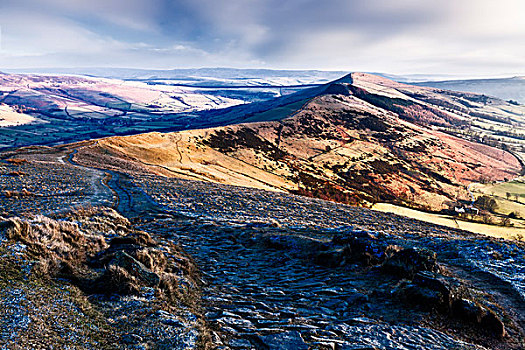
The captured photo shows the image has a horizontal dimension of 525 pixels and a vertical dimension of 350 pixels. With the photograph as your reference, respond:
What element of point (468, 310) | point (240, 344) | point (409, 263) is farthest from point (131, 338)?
point (409, 263)

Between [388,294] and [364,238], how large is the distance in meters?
4.61

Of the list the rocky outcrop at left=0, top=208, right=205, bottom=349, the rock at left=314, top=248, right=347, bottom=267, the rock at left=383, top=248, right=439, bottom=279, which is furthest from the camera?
the rock at left=314, top=248, right=347, bottom=267

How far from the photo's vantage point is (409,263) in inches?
516

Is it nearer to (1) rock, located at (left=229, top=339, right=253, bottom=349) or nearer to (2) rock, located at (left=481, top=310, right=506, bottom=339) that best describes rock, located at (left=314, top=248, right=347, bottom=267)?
(2) rock, located at (left=481, top=310, right=506, bottom=339)

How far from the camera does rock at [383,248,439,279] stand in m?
12.9

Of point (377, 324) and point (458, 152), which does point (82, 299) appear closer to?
point (377, 324)

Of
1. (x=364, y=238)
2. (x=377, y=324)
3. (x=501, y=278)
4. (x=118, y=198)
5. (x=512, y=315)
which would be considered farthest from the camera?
(x=118, y=198)

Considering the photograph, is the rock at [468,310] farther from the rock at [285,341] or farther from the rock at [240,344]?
the rock at [240,344]

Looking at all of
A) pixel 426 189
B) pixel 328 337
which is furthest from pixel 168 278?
pixel 426 189

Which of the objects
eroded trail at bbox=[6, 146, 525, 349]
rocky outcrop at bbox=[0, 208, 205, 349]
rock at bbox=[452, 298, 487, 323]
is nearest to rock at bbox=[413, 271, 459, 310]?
rock at bbox=[452, 298, 487, 323]

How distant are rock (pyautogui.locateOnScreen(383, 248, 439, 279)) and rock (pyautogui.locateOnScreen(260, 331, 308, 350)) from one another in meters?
6.56

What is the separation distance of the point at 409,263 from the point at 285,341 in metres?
7.72

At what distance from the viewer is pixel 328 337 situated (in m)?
9.12

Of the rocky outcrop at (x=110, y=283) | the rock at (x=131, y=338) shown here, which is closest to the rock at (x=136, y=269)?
the rocky outcrop at (x=110, y=283)
